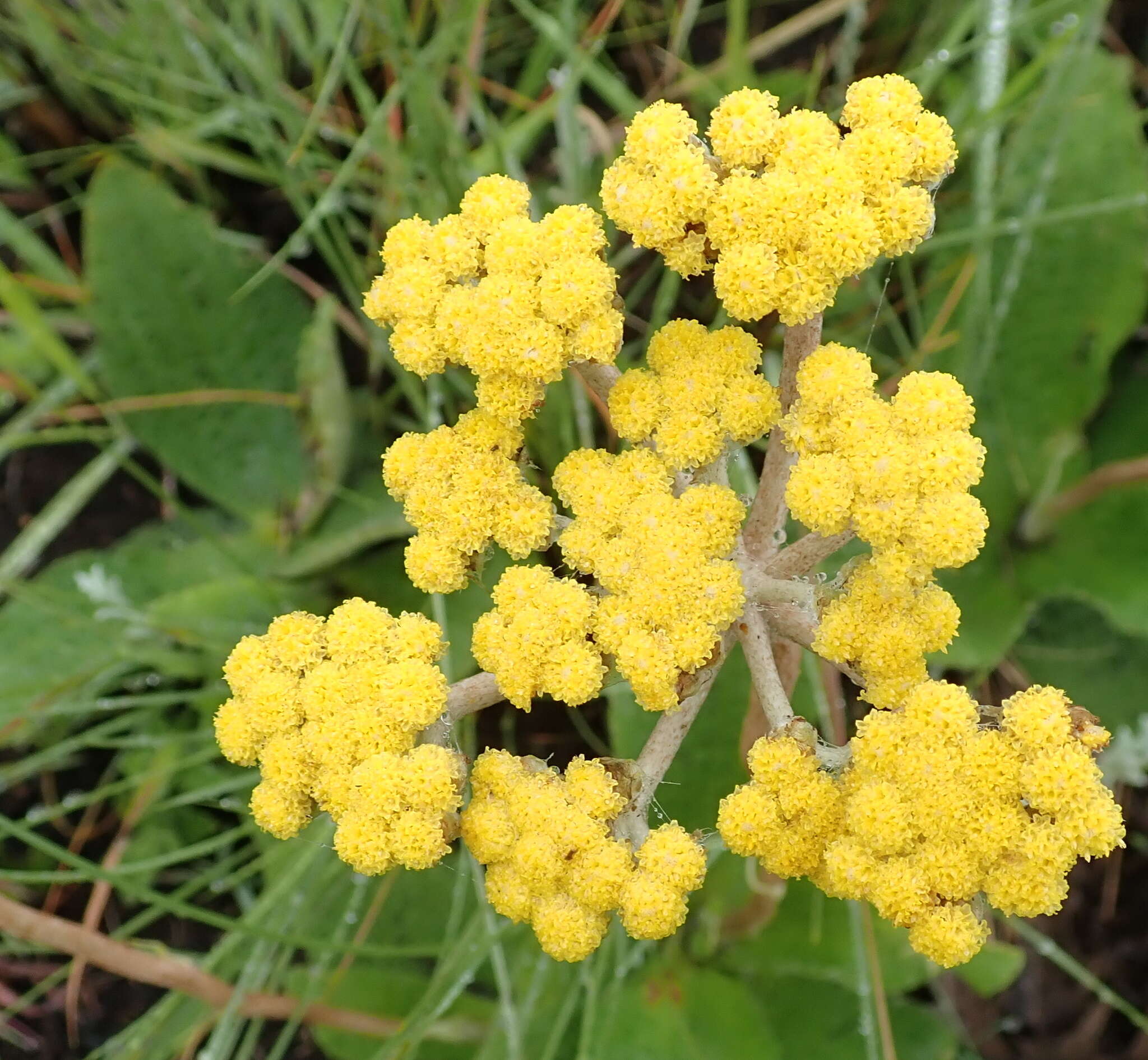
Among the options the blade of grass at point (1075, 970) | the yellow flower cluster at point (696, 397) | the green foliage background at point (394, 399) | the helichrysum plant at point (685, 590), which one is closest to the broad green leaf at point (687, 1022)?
the green foliage background at point (394, 399)

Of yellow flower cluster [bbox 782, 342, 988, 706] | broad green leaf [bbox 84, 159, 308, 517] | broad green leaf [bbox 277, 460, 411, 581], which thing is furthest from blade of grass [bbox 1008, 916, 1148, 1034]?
broad green leaf [bbox 84, 159, 308, 517]

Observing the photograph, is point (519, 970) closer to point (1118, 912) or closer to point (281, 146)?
point (1118, 912)

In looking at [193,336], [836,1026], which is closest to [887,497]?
[836,1026]

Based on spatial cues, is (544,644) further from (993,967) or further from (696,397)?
(993,967)

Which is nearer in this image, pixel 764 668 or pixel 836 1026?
pixel 764 668

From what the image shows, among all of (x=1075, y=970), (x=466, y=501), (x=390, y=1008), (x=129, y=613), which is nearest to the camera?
(x=466, y=501)

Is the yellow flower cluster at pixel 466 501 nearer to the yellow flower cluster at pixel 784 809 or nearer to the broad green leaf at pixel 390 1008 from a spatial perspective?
the yellow flower cluster at pixel 784 809

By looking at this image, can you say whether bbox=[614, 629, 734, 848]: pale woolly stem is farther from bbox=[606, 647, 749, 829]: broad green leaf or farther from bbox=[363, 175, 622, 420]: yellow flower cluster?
bbox=[606, 647, 749, 829]: broad green leaf

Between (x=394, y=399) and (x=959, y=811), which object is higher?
(x=959, y=811)
